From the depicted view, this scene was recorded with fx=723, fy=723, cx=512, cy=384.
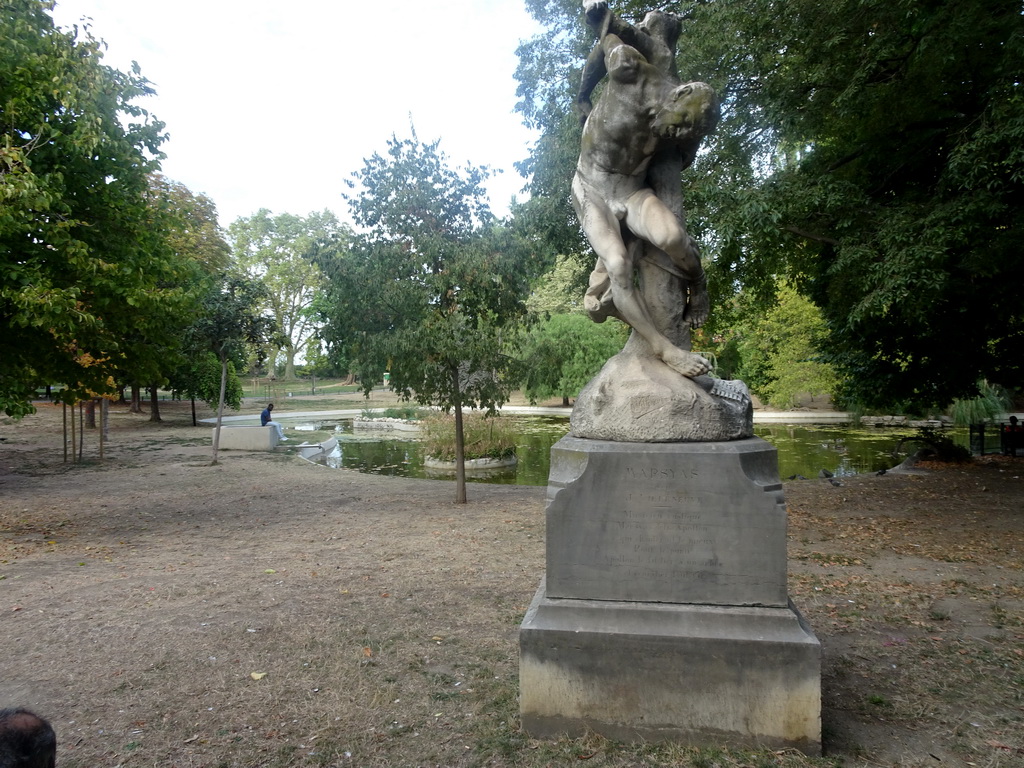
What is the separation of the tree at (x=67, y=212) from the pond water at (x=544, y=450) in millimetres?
8792

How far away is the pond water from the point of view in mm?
17562

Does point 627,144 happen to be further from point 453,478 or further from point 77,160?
point 453,478

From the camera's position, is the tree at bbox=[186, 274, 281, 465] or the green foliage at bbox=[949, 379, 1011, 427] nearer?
the tree at bbox=[186, 274, 281, 465]

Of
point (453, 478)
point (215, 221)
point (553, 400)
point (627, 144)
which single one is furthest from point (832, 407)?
point (627, 144)

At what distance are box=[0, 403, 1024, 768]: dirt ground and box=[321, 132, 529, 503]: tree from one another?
7.28 ft

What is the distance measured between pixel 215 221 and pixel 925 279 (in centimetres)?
3777

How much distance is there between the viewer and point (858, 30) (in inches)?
357

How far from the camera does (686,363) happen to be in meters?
3.97

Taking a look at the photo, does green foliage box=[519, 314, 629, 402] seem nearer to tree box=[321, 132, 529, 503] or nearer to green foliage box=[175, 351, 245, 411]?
green foliage box=[175, 351, 245, 411]

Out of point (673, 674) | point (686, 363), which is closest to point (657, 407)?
point (686, 363)

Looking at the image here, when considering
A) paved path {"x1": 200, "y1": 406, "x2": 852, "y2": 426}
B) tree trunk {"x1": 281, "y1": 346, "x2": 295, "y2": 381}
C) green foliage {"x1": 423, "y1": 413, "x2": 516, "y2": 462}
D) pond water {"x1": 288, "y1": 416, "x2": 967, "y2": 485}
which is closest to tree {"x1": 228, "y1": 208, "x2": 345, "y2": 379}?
tree trunk {"x1": 281, "y1": 346, "x2": 295, "y2": 381}

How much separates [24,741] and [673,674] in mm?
2669

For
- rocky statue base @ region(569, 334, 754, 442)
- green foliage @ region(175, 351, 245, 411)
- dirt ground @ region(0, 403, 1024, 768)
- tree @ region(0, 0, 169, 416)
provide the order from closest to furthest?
dirt ground @ region(0, 403, 1024, 768) < rocky statue base @ region(569, 334, 754, 442) < tree @ region(0, 0, 169, 416) < green foliage @ region(175, 351, 245, 411)

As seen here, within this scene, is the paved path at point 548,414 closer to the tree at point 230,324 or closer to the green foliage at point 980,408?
the green foliage at point 980,408
